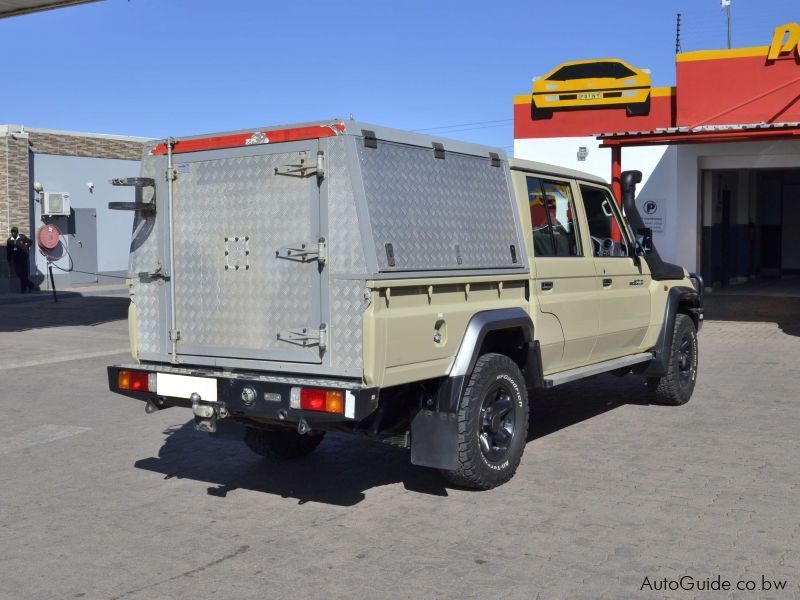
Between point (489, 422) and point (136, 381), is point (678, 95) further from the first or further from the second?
point (136, 381)

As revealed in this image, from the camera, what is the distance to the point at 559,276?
23.4ft

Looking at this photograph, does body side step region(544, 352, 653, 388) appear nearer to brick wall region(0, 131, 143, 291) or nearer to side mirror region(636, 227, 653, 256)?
side mirror region(636, 227, 653, 256)

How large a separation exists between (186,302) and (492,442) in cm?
223

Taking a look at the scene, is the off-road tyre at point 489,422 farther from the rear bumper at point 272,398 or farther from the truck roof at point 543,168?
the truck roof at point 543,168

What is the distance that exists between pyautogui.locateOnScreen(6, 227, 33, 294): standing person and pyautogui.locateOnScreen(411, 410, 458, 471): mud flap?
23784mm

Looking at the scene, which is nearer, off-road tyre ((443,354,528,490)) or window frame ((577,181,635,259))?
off-road tyre ((443,354,528,490))

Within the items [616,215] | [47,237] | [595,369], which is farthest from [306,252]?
[47,237]

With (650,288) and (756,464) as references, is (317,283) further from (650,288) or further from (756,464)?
(650,288)

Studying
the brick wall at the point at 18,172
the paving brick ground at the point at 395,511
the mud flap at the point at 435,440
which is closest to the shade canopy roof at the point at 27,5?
the brick wall at the point at 18,172

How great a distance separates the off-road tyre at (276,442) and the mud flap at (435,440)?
141 centimetres

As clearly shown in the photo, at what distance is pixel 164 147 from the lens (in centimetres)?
626

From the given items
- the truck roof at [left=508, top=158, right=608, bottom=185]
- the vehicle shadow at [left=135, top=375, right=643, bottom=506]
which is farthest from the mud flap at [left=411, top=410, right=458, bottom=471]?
the truck roof at [left=508, top=158, right=608, bottom=185]

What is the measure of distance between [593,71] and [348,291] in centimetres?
1785

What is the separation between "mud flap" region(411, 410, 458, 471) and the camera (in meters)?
5.80
